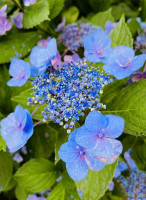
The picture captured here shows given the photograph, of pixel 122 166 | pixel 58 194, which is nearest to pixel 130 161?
pixel 122 166

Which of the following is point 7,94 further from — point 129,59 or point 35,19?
point 129,59

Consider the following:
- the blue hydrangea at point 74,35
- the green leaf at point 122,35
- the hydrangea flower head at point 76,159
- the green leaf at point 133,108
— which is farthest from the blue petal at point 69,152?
the blue hydrangea at point 74,35

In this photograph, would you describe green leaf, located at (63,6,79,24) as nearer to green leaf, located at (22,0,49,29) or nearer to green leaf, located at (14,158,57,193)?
green leaf, located at (22,0,49,29)

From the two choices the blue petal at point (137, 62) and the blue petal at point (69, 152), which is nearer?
the blue petal at point (69, 152)

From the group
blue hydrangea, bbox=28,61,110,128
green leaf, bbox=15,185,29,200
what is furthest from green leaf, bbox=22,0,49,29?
green leaf, bbox=15,185,29,200

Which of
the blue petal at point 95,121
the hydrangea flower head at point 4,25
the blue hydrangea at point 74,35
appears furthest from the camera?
the blue hydrangea at point 74,35

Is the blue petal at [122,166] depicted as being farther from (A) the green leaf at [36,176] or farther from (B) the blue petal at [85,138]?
(B) the blue petal at [85,138]

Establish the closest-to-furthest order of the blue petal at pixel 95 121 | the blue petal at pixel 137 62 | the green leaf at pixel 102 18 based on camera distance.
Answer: the blue petal at pixel 95 121, the blue petal at pixel 137 62, the green leaf at pixel 102 18
